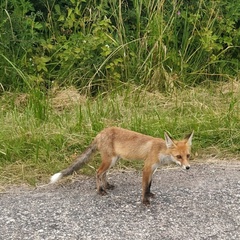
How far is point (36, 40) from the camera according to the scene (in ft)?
25.5

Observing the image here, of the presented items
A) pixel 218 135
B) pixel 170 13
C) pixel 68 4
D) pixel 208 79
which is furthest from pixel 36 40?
pixel 218 135

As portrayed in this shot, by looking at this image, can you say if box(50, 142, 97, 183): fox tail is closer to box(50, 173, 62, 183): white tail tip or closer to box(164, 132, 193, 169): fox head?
box(50, 173, 62, 183): white tail tip

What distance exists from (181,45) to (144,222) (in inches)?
170

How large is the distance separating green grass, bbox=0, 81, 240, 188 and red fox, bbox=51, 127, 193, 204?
39cm

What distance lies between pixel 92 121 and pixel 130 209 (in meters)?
1.91

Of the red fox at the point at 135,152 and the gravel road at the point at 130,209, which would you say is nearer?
the gravel road at the point at 130,209

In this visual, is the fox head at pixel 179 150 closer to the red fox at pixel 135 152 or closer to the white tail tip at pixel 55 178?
the red fox at pixel 135 152

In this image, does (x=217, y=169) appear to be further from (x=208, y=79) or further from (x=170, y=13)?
(x=170, y=13)

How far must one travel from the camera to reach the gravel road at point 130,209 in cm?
414

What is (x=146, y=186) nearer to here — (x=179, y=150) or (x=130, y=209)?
(x=130, y=209)

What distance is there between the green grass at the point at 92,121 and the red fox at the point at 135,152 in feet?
1.29

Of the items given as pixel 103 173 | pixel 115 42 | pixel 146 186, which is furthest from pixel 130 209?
pixel 115 42

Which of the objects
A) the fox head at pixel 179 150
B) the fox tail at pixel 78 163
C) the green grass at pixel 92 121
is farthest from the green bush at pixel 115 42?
the fox head at pixel 179 150

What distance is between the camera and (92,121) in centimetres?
630
